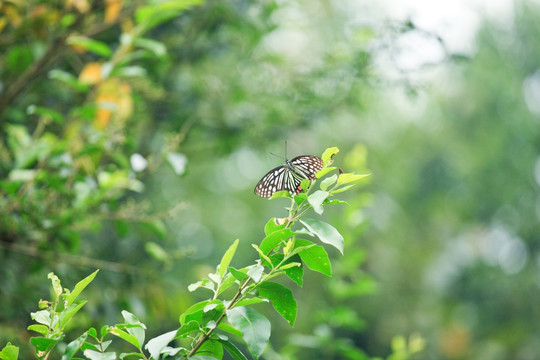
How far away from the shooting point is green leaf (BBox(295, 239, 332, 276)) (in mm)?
638

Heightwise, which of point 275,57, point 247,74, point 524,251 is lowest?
point 247,74

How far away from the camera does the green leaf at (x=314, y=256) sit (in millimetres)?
638

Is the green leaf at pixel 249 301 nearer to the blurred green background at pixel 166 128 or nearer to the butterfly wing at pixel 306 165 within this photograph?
the butterfly wing at pixel 306 165

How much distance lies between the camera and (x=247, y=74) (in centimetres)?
220

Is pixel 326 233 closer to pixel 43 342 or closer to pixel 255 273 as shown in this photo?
pixel 255 273

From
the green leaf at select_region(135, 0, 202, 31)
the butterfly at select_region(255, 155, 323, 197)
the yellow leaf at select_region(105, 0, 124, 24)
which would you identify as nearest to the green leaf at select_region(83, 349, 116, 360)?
the butterfly at select_region(255, 155, 323, 197)

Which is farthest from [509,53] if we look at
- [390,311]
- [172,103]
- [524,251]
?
[172,103]

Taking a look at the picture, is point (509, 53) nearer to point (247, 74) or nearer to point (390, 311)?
point (390, 311)

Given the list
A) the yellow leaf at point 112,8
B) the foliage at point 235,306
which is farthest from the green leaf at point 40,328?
the yellow leaf at point 112,8

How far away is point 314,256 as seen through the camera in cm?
65

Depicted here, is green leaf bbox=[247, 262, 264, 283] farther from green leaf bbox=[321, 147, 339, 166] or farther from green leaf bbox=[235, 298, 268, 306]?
green leaf bbox=[321, 147, 339, 166]

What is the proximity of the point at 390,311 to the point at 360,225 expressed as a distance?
3.91 m

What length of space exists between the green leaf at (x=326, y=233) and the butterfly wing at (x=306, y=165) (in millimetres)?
209

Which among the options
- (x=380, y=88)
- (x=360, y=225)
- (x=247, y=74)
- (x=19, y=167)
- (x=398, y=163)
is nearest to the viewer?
(x=19, y=167)
